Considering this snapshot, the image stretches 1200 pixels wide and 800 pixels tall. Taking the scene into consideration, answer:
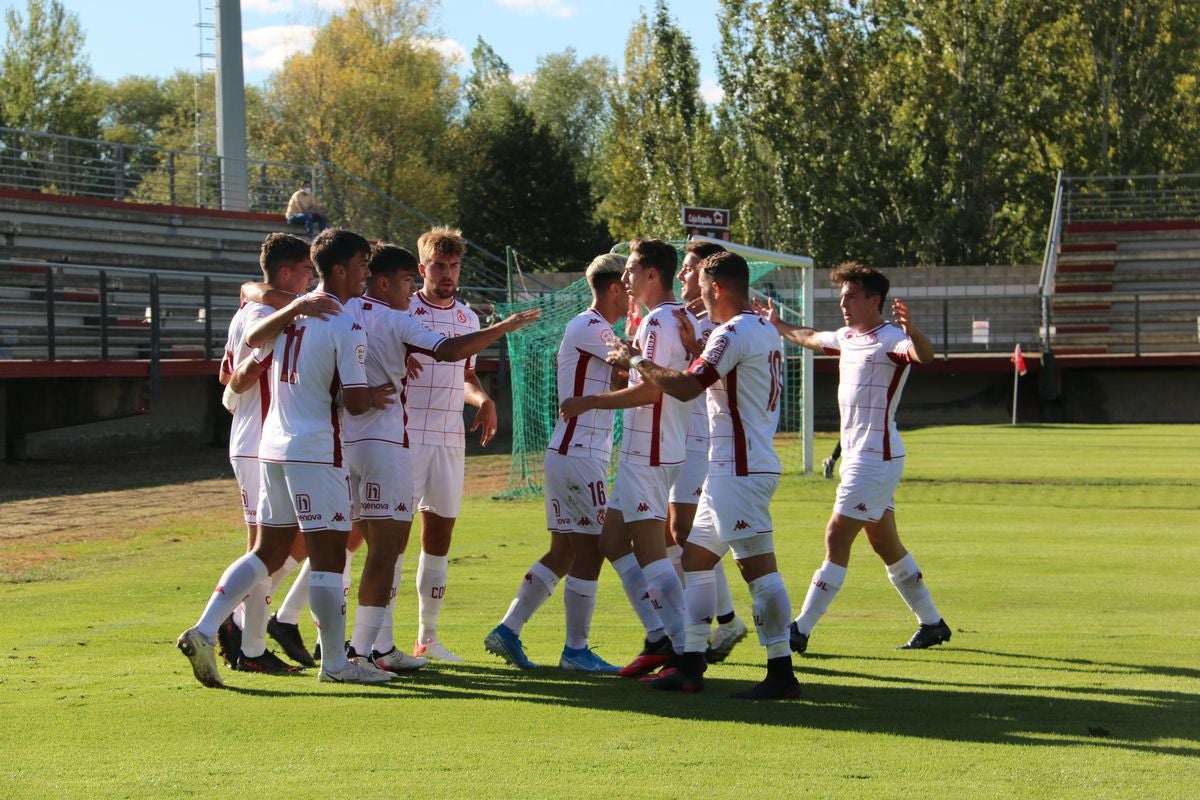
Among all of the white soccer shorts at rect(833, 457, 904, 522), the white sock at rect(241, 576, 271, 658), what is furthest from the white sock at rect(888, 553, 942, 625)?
the white sock at rect(241, 576, 271, 658)

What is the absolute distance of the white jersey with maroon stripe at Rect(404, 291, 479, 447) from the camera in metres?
7.93

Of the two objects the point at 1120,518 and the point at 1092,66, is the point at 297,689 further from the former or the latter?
the point at 1092,66

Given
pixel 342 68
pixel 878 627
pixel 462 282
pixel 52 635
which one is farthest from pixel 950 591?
pixel 342 68

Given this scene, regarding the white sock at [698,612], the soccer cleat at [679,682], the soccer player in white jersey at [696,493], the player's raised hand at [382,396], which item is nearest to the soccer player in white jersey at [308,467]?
the player's raised hand at [382,396]

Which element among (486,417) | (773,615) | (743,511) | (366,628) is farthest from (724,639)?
(366,628)

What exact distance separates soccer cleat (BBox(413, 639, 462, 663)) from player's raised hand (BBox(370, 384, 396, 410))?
1535mm

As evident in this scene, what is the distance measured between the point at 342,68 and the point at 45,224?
35.6 m

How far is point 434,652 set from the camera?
7.93m

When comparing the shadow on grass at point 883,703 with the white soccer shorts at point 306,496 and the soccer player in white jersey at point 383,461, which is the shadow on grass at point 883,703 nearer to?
the soccer player in white jersey at point 383,461

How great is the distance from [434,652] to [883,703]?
2538 mm

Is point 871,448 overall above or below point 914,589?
above

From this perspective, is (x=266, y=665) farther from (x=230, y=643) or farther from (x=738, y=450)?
(x=738, y=450)

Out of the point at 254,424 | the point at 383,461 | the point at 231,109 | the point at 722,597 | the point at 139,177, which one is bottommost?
the point at 722,597

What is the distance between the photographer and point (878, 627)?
9.16 meters
